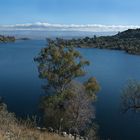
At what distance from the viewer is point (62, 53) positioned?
4728 centimetres

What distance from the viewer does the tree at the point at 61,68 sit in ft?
152

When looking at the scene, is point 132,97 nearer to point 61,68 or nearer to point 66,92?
point 66,92

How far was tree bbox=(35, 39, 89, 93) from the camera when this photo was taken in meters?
46.3

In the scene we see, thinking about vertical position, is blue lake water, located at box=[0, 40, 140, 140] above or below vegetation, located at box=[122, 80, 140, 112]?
below

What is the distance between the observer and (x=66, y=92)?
41.2m

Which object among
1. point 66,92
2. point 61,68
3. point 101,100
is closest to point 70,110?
point 66,92

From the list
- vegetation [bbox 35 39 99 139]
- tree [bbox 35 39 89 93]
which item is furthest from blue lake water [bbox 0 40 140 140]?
tree [bbox 35 39 89 93]

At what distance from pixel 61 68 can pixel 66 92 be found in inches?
242

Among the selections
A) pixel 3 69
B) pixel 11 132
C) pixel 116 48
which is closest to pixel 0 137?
pixel 11 132

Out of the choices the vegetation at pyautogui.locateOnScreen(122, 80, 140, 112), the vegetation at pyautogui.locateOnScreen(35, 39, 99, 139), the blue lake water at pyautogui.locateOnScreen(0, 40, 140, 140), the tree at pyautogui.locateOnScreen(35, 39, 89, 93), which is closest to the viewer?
the vegetation at pyautogui.locateOnScreen(122, 80, 140, 112)

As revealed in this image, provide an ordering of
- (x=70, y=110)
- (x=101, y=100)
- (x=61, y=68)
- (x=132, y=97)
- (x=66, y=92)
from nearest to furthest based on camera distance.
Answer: (x=132, y=97) < (x=70, y=110) < (x=66, y=92) < (x=61, y=68) < (x=101, y=100)

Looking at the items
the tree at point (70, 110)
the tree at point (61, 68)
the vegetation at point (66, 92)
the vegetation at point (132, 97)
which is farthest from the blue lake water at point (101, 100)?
the tree at point (61, 68)

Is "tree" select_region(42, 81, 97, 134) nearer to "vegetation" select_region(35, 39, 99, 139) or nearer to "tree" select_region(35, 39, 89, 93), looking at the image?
"vegetation" select_region(35, 39, 99, 139)

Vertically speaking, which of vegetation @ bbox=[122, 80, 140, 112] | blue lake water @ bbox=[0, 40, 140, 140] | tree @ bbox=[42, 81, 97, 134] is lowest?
blue lake water @ bbox=[0, 40, 140, 140]
